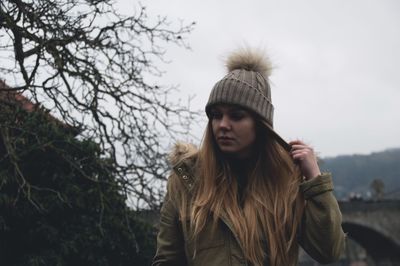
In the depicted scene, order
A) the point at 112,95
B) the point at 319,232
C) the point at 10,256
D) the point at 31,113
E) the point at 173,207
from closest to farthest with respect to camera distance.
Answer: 1. the point at 319,232
2. the point at 173,207
3. the point at 10,256
4. the point at 31,113
5. the point at 112,95

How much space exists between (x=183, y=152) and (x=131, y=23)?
614 centimetres

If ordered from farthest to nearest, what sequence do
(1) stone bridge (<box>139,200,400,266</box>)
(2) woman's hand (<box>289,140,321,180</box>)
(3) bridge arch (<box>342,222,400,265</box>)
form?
1. (3) bridge arch (<box>342,222,400,265</box>)
2. (1) stone bridge (<box>139,200,400,266</box>)
3. (2) woman's hand (<box>289,140,321,180</box>)

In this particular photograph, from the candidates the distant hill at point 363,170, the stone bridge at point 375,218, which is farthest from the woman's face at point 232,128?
the distant hill at point 363,170

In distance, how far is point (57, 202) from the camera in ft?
21.6

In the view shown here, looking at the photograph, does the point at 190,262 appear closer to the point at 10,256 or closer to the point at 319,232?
the point at 319,232

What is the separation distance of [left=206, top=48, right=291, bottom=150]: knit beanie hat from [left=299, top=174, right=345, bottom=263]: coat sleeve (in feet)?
0.82

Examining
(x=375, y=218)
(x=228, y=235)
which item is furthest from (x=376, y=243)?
(x=228, y=235)

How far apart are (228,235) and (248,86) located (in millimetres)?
618

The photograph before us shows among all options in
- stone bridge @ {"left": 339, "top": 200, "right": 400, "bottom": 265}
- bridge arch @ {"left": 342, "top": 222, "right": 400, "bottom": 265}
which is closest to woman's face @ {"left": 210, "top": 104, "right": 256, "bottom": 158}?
stone bridge @ {"left": 339, "top": 200, "right": 400, "bottom": 265}

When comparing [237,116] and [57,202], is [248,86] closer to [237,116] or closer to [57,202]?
[237,116]

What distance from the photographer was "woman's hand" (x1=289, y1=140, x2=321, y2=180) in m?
2.15

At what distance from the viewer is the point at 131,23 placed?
26.6ft

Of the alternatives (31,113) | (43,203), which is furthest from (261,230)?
(31,113)

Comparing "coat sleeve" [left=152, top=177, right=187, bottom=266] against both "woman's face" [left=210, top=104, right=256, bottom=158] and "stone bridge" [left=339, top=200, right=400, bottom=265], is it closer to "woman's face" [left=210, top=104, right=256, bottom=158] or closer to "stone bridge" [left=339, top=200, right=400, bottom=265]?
"woman's face" [left=210, top=104, right=256, bottom=158]
